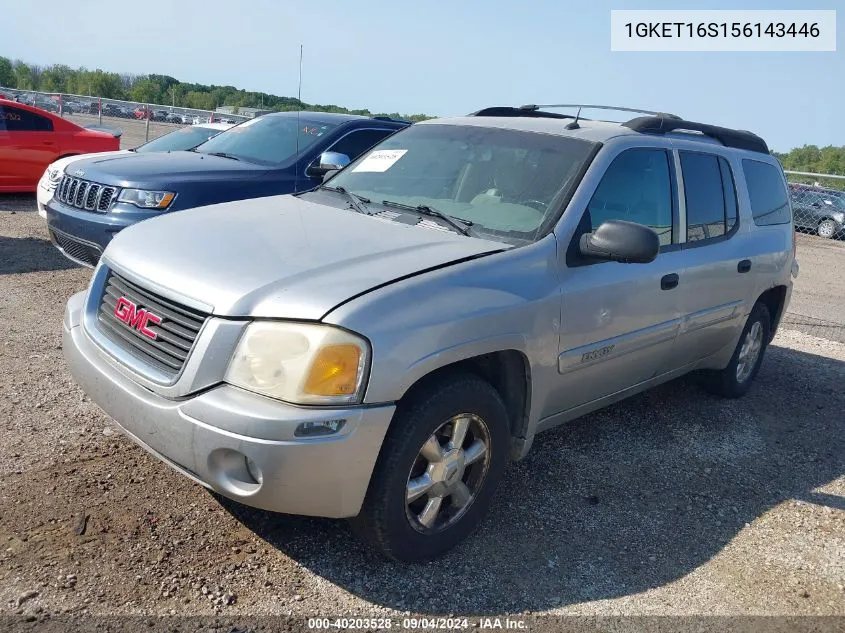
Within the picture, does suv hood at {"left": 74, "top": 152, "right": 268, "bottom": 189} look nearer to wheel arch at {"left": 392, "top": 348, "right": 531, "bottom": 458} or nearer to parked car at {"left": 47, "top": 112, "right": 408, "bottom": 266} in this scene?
parked car at {"left": 47, "top": 112, "right": 408, "bottom": 266}

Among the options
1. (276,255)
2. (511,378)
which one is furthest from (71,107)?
(511,378)

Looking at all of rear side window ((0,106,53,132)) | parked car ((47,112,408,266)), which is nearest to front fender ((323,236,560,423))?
parked car ((47,112,408,266))

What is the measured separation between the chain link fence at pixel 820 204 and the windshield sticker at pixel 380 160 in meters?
16.1

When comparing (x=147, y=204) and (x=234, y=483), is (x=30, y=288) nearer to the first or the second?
(x=147, y=204)

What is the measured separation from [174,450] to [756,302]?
4250mm

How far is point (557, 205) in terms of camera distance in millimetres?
3514

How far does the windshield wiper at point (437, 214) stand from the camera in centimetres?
350

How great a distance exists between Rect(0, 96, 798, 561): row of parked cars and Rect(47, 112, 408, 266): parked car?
1.70 meters

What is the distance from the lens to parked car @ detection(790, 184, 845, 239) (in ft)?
58.3

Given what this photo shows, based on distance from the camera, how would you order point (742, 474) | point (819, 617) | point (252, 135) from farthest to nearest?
point (252, 135), point (742, 474), point (819, 617)

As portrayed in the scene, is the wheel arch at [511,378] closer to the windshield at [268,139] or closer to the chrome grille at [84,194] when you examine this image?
the chrome grille at [84,194]

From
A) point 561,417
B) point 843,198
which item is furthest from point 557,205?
point 843,198

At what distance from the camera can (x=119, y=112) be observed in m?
23.0

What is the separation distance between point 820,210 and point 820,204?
202 mm
